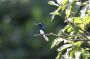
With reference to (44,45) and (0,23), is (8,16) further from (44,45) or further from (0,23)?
(44,45)

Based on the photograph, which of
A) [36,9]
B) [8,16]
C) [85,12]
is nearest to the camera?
[85,12]

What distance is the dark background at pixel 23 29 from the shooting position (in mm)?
4375

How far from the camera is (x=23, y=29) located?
14.8 feet

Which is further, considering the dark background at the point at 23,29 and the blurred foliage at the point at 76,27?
the dark background at the point at 23,29

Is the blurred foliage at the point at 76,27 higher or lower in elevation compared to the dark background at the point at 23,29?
higher

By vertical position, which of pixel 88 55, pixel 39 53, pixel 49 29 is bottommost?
pixel 39 53

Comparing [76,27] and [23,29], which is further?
[23,29]

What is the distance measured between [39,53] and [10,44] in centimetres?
31

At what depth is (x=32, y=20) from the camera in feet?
14.4

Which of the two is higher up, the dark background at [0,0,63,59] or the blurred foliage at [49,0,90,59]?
the blurred foliage at [49,0,90,59]

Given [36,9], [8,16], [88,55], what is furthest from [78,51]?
[8,16]

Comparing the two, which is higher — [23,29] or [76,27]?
[76,27]

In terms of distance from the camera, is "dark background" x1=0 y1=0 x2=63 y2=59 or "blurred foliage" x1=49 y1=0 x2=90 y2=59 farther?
"dark background" x1=0 y1=0 x2=63 y2=59

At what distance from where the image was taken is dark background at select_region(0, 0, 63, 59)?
14.4 ft
